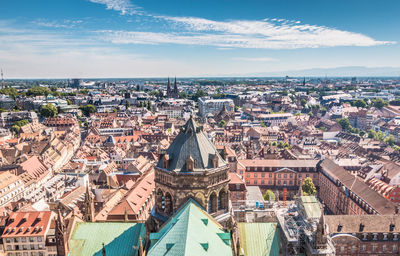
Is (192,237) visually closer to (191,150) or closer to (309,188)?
(191,150)

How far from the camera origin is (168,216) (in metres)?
41.7

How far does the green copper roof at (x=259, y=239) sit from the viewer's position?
41031 millimetres

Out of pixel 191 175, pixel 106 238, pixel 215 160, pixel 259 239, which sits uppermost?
pixel 215 160

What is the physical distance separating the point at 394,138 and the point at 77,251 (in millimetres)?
193719

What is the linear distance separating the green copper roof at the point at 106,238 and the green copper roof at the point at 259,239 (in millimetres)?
13866

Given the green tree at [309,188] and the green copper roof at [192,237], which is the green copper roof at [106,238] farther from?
the green tree at [309,188]

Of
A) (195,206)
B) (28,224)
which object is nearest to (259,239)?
(195,206)

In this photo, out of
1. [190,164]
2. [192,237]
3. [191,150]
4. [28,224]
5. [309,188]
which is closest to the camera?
[192,237]

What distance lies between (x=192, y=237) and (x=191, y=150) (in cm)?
1326

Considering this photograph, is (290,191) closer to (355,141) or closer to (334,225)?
(334,225)

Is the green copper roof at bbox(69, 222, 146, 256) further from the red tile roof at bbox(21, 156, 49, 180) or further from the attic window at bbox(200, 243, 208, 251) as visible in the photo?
the red tile roof at bbox(21, 156, 49, 180)

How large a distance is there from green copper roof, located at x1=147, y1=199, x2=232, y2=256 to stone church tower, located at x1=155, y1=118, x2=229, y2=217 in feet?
9.56

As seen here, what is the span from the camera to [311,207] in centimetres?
4775

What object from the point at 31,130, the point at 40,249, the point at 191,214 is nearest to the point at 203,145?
the point at 191,214
